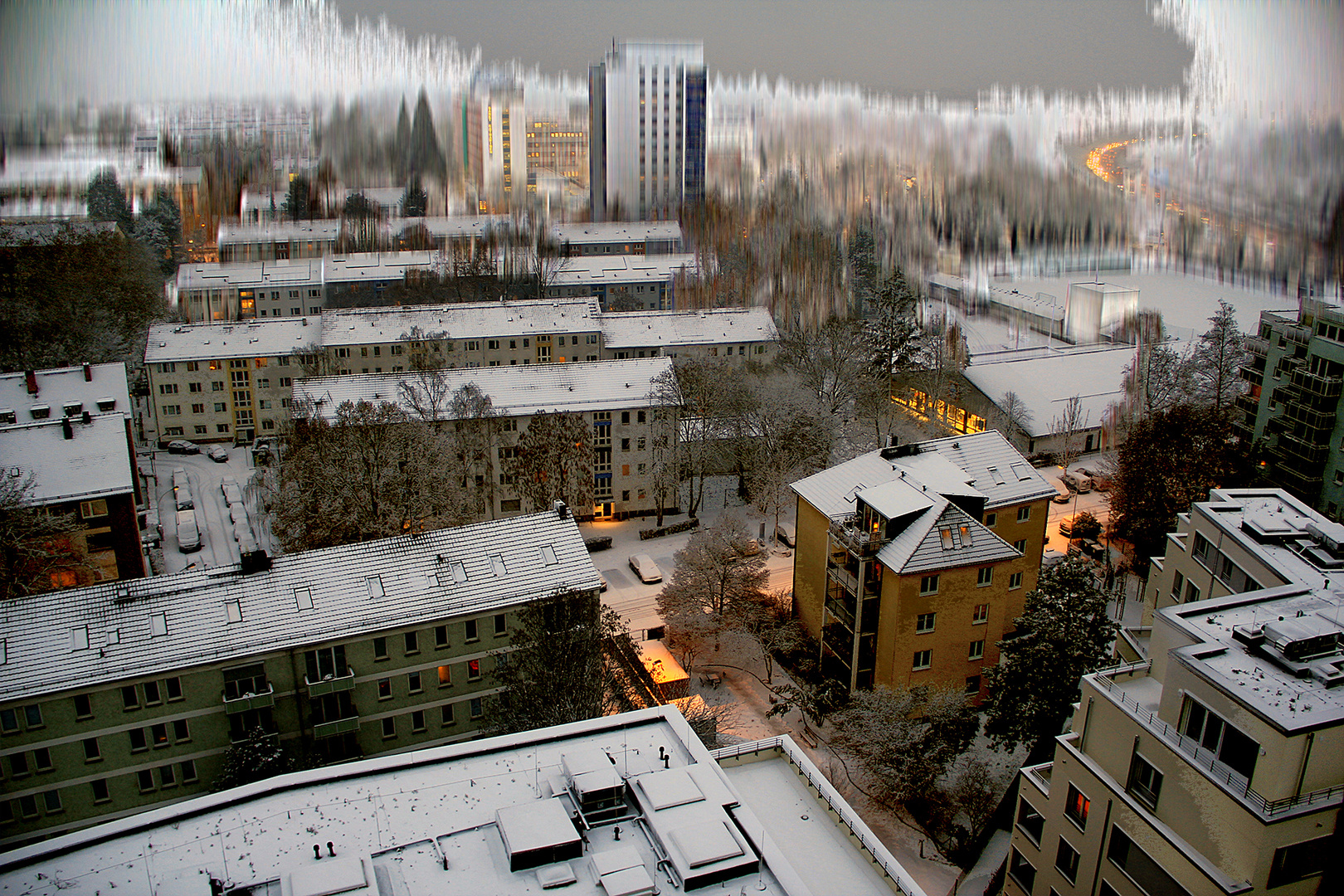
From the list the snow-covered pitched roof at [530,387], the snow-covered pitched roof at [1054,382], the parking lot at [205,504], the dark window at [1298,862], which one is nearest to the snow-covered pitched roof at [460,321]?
the parking lot at [205,504]

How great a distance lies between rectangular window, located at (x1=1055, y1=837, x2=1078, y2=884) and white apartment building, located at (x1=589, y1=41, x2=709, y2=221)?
2883 inches

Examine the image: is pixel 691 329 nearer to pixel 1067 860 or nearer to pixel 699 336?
pixel 699 336

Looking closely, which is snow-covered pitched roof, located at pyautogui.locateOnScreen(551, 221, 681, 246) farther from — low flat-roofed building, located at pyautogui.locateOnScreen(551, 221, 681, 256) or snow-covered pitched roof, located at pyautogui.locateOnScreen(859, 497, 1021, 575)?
snow-covered pitched roof, located at pyautogui.locateOnScreen(859, 497, 1021, 575)

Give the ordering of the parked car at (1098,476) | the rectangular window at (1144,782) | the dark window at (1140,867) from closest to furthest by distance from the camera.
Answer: the dark window at (1140,867) < the rectangular window at (1144,782) < the parked car at (1098,476)

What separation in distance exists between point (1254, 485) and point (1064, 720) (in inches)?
610

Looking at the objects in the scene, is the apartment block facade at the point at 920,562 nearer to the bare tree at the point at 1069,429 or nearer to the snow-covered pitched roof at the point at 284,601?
the snow-covered pitched roof at the point at 284,601

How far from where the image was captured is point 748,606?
2456 centimetres

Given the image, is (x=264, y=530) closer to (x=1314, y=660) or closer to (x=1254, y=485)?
(x=1314, y=660)

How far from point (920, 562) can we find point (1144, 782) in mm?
8091

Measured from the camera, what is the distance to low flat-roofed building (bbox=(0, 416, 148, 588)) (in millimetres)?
23625

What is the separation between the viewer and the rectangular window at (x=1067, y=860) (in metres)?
14.0

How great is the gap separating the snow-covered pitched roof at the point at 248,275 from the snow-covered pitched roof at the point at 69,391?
69.2 feet

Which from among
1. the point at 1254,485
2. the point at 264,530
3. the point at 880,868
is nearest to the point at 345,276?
the point at 264,530

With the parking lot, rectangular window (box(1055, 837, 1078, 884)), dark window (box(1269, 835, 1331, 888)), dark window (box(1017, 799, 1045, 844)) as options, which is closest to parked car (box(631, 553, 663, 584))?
the parking lot
